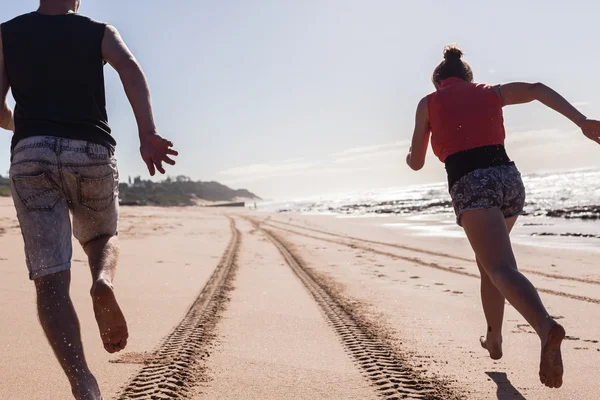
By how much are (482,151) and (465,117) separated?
0.20 m

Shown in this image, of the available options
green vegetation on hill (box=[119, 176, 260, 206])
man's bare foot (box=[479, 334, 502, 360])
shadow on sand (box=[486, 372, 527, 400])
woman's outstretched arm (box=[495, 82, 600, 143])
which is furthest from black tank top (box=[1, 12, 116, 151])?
green vegetation on hill (box=[119, 176, 260, 206])

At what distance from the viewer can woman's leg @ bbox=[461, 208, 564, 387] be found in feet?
7.38

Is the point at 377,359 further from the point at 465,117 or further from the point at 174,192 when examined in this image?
the point at 174,192

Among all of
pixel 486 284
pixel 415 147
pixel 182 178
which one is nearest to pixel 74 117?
pixel 415 147

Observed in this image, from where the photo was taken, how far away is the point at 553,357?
7.37 feet

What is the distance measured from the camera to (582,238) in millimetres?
13203

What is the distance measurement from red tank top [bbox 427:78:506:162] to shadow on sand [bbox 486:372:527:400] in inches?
48.6

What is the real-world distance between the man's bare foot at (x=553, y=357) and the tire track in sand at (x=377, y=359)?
0.54 m

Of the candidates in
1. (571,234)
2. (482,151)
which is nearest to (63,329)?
(482,151)

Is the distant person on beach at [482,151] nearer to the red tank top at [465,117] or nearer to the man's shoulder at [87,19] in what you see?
the red tank top at [465,117]

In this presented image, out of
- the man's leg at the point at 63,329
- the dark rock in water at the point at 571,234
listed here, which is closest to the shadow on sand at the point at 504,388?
the man's leg at the point at 63,329

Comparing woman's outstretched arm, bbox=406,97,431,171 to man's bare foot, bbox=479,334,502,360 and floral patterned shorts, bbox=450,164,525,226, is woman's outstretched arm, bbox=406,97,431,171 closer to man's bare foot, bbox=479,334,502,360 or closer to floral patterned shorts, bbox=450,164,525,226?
floral patterned shorts, bbox=450,164,525,226

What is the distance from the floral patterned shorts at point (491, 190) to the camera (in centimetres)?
270

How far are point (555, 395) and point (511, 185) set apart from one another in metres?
1.07
